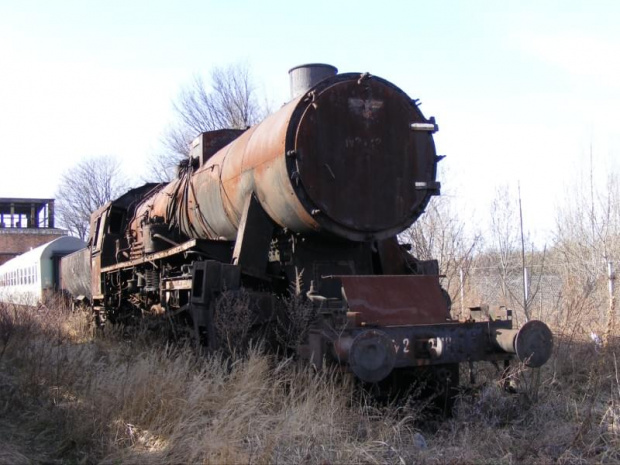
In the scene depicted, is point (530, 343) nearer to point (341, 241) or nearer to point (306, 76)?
point (341, 241)

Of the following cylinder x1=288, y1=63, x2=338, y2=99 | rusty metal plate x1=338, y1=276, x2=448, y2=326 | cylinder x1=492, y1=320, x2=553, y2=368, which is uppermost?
cylinder x1=288, y1=63, x2=338, y2=99

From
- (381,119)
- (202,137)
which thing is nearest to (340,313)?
(381,119)

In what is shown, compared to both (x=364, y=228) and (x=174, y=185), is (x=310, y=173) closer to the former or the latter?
(x=364, y=228)

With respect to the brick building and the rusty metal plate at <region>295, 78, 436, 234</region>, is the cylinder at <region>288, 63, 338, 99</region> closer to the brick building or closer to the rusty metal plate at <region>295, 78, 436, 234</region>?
the rusty metal plate at <region>295, 78, 436, 234</region>

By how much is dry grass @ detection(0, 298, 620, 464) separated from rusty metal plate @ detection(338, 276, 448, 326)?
81cm

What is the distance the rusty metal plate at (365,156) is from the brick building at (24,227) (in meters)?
53.7

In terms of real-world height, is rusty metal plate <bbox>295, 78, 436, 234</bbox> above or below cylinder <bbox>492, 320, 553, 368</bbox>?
above

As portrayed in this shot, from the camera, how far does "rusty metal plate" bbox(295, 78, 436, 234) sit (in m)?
6.70

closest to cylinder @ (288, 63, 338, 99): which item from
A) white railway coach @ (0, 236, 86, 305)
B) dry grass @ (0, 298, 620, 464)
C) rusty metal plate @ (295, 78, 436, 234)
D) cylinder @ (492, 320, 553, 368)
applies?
rusty metal plate @ (295, 78, 436, 234)

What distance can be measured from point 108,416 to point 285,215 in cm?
271

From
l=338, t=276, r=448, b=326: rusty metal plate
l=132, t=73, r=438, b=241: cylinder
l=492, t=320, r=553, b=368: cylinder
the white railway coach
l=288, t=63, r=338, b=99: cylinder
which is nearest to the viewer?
l=492, t=320, r=553, b=368: cylinder

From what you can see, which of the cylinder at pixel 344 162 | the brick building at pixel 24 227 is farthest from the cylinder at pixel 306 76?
the brick building at pixel 24 227

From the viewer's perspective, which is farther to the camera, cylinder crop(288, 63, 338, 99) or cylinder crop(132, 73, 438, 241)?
cylinder crop(288, 63, 338, 99)

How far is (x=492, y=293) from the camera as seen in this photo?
16281 mm
